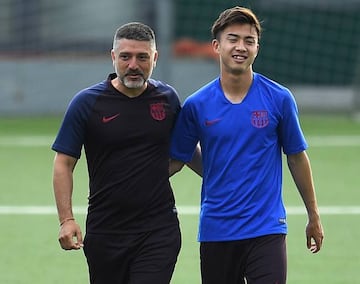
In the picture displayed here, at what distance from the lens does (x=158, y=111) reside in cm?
633

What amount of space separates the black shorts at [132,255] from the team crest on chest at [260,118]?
2.48ft

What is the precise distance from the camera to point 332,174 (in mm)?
15000

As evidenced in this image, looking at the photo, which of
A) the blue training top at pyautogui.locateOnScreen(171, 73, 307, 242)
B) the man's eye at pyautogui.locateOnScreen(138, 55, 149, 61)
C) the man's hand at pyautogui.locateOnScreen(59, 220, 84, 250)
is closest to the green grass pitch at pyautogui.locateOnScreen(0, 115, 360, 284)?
the blue training top at pyautogui.locateOnScreen(171, 73, 307, 242)

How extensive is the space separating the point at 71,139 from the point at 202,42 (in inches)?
690

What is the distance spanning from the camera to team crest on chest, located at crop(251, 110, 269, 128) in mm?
6207

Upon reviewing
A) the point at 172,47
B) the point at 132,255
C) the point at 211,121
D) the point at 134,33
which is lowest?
the point at 172,47

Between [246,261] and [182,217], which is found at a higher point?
[246,261]

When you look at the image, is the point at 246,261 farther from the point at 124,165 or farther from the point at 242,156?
the point at 124,165

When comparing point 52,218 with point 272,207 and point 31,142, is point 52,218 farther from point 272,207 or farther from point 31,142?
point 31,142

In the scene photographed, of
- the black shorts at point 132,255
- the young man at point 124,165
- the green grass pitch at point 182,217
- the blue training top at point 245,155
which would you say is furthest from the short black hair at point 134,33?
the green grass pitch at point 182,217

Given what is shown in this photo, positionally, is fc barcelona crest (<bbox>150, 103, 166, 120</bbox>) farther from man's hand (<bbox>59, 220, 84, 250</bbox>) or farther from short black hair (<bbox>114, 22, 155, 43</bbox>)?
man's hand (<bbox>59, 220, 84, 250</bbox>)

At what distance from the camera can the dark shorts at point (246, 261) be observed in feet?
20.0

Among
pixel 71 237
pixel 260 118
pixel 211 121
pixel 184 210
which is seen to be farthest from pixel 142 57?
pixel 184 210

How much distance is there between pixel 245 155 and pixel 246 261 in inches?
23.2
